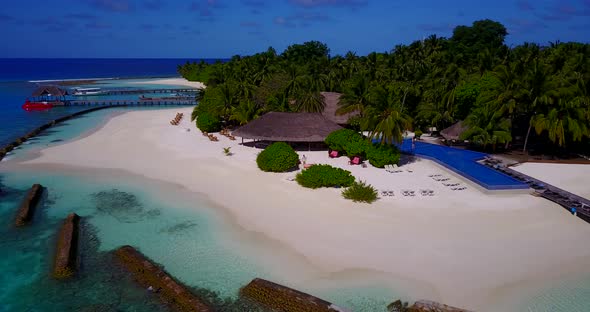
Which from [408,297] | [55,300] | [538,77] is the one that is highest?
[538,77]

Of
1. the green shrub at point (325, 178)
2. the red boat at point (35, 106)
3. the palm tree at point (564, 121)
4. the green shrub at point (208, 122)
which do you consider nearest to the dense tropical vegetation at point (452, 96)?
the palm tree at point (564, 121)

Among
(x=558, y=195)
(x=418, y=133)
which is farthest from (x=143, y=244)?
(x=418, y=133)

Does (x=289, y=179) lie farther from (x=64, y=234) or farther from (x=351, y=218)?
(x=64, y=234)

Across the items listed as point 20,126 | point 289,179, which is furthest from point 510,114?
point 20,126

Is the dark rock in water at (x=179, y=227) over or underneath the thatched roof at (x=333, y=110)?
underneath

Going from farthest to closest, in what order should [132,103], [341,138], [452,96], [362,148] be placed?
[132,103], [452,96], [341,138], [362,148]

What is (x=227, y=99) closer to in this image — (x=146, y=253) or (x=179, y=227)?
(x=179, y=227)

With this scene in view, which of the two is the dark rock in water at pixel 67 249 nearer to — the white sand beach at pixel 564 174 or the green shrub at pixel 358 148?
the green shrub at pixel 358 148
